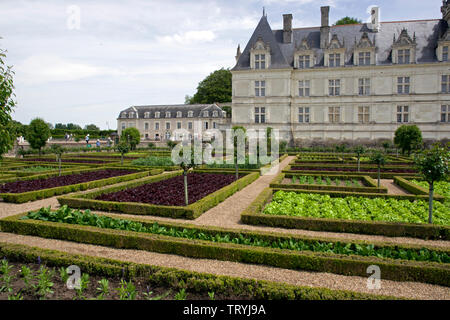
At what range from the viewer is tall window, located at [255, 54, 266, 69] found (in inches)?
1314

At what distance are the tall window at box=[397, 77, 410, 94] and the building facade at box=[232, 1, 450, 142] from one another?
0.09 ft

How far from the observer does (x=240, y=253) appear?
228 inches

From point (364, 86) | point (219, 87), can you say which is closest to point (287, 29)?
point (364, 86)

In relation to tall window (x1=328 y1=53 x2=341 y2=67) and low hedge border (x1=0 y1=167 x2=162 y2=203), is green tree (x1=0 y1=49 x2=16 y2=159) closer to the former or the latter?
low hedge border (x1=0 y1=167 x2=162 y2=203)

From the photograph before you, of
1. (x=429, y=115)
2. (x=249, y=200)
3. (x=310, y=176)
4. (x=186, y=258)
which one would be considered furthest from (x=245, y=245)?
(x=429, y=115)

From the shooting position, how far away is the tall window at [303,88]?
3359 centimetres

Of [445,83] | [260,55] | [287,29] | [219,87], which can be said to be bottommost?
[445,83]

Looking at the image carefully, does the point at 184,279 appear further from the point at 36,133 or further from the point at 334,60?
the point at 334,60

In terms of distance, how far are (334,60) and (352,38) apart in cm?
340

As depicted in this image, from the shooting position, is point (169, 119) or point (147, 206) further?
point (169, 119)

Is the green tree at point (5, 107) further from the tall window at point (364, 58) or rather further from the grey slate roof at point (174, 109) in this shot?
the grey slate roof at point (174, 109)

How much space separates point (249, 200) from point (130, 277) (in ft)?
21.1

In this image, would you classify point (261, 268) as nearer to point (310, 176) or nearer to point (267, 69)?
point (310, 176)

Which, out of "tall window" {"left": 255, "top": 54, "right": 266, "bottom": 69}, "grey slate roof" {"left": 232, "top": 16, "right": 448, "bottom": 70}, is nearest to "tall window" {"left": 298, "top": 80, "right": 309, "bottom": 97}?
"grey slate roof" {"left": 232, "top": 16, "right": 448, "bottom": 70}
